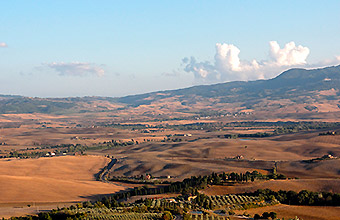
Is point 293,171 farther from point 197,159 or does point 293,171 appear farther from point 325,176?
point 197,159

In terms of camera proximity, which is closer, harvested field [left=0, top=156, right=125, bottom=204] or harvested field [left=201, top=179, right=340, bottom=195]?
harvested field [left=201, top=179, right=340, bottom=195]

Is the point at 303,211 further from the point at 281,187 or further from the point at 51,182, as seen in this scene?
the point at 51,182

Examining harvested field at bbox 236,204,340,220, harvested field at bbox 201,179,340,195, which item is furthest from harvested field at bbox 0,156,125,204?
harvested field at bbox 236,204,340,220

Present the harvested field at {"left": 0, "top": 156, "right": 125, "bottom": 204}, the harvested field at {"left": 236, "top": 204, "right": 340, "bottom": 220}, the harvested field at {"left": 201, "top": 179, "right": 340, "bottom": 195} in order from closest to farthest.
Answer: the harvested field at {"left": 236, "top": 204, "right": 340, "bottom": 220}
the harvested field at {"left": 201, "top": 179, "right": 340, "bottom": 195}
the harvested field at {"left": 0, "top": 156, "right": 125, "bottom": 204}

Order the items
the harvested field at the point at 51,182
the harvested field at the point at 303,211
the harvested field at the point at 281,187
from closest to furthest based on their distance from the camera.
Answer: the harvested field at the point at 303,211
the harvested field at the point at 281,187
the harvested field at the point at 51,182

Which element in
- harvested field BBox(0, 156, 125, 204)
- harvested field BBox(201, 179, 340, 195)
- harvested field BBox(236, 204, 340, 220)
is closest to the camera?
harvested field BBox(236, 204, 340, 220)

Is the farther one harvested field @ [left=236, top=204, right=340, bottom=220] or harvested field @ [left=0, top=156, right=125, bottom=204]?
harvested field @ [left=0, top=156, right=125, bottom=204]

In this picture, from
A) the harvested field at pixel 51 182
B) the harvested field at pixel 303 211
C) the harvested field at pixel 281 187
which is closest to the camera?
the harvested field at pixel 303 211

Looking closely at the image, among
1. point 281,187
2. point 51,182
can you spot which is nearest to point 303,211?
point 281,187

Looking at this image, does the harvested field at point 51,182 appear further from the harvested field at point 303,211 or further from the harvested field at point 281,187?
the harvested field at point 303,211

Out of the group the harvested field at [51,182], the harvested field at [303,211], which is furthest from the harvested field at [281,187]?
the harvested field at [51,182]

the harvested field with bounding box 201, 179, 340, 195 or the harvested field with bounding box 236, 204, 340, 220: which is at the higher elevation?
the harvested field with bounding box 236, 204, 340, 220

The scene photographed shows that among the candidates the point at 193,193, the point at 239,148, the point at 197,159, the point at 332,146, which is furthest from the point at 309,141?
the point at 193,193

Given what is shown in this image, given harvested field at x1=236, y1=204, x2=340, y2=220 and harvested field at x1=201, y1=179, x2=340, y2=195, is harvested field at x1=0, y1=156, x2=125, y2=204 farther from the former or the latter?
harvested field at x1=236, y1=204, x2=340, y2=220
